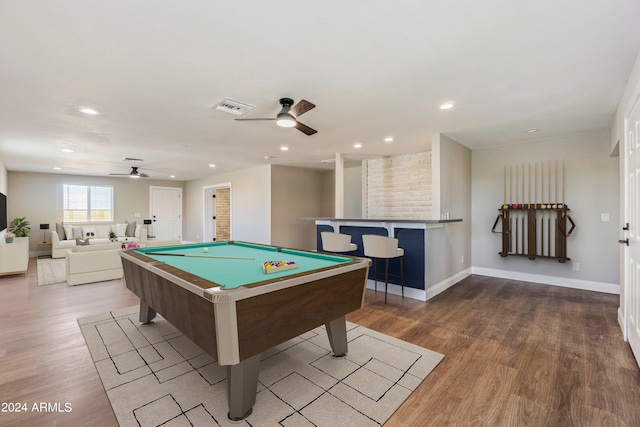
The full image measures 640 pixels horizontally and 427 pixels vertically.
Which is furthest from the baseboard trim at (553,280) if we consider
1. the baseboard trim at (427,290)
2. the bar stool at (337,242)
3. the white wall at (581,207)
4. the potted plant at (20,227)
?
the potted plant at (20,227)

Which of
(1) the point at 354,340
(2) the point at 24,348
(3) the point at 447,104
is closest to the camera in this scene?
(2) the point at 24,348

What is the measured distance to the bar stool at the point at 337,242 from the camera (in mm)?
3971

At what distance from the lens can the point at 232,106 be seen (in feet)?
9.86

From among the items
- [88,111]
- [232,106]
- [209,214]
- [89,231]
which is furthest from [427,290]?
[89,231]

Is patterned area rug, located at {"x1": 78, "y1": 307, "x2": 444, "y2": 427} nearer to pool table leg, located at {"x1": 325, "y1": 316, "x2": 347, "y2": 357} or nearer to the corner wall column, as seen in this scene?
pool table leg, located at {"x1": 325, "y1": 316, "x2": 347, "y2": 357}

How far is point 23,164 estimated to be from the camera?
645 centimetres

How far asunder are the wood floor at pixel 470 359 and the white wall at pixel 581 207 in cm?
47

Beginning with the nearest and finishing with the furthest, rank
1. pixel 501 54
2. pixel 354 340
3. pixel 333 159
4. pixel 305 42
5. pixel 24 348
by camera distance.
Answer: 1. pixel 305 42
2. pixel 501 54
3. pixel 24 348
4. pixel 354 340
5. pixel 333 159

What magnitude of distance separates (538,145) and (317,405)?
5064mm

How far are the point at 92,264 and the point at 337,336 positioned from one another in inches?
177

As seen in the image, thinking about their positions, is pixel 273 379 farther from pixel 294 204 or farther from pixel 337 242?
pixel 294 204

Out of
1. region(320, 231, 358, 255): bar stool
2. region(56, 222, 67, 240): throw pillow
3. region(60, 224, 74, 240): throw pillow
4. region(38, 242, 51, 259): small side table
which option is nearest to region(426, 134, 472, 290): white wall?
region(320, 231, 358, 255): bar stool

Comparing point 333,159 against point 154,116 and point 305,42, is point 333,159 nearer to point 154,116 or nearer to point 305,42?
point 154,116

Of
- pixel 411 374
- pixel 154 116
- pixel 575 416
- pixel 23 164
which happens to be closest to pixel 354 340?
pixel 411 374
